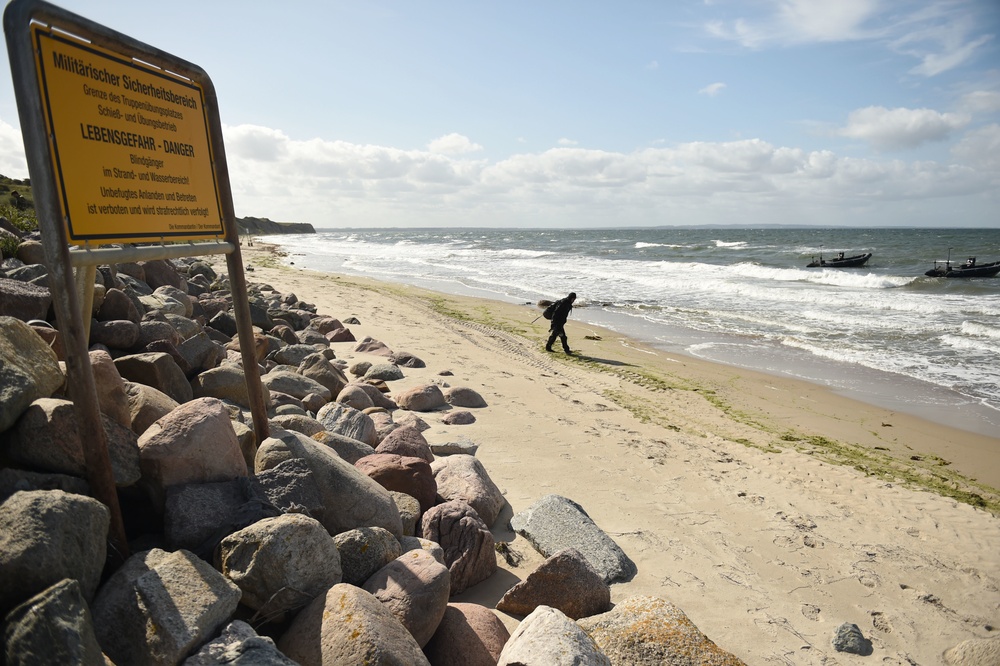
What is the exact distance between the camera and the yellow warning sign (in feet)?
8.25

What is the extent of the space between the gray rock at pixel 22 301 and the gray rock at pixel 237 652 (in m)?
3.34

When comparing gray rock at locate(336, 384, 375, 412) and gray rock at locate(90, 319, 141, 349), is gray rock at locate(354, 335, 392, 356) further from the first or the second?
gray rock at locate(90, 319, 141, 349)

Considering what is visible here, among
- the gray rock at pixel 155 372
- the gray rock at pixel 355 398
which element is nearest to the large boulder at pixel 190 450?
the gray rock at pixel 155 372

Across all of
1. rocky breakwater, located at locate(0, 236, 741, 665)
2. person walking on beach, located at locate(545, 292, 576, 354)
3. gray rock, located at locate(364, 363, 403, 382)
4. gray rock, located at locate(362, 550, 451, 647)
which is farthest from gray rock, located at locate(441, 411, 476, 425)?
person walking on beach, located at locate(545, 292, 576, 354)

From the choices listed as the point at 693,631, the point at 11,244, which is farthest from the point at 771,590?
→ the point at 11,244

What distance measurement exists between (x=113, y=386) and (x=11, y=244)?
208 inches

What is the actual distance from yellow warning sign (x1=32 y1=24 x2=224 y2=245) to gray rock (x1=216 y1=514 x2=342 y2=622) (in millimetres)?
1417

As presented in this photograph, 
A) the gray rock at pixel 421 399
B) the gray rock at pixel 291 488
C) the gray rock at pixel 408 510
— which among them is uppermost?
the gray rock at pixel 291 488

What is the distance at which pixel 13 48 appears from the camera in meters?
2.36

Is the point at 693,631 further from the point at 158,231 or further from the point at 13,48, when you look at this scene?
the point at 13,48

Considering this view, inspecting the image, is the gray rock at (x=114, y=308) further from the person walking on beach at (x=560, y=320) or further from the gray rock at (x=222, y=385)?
the person walking on beach at (x=560, y=320)

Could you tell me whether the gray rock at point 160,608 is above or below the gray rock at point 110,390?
below

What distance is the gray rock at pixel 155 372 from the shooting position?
13.3 ft

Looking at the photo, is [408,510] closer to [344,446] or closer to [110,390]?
[344,446]
